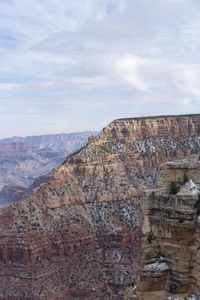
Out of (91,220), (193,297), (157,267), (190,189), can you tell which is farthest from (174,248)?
(91,220)

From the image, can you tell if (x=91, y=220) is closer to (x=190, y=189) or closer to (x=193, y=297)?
(x=190, y=189)

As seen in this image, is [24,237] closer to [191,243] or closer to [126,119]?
[126,119]

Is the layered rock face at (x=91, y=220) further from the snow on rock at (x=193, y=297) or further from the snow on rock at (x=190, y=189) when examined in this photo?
the snow on rock at (x=193, y=297)

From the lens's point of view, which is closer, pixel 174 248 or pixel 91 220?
pixel 174 248

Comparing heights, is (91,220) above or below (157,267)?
below

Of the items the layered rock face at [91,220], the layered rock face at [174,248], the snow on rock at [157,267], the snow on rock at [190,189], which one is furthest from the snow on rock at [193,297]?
the layered rock face at [91,220]

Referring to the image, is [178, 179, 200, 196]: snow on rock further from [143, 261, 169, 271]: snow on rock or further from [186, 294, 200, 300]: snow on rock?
[186, 294, 200, 300]: snow on rock
